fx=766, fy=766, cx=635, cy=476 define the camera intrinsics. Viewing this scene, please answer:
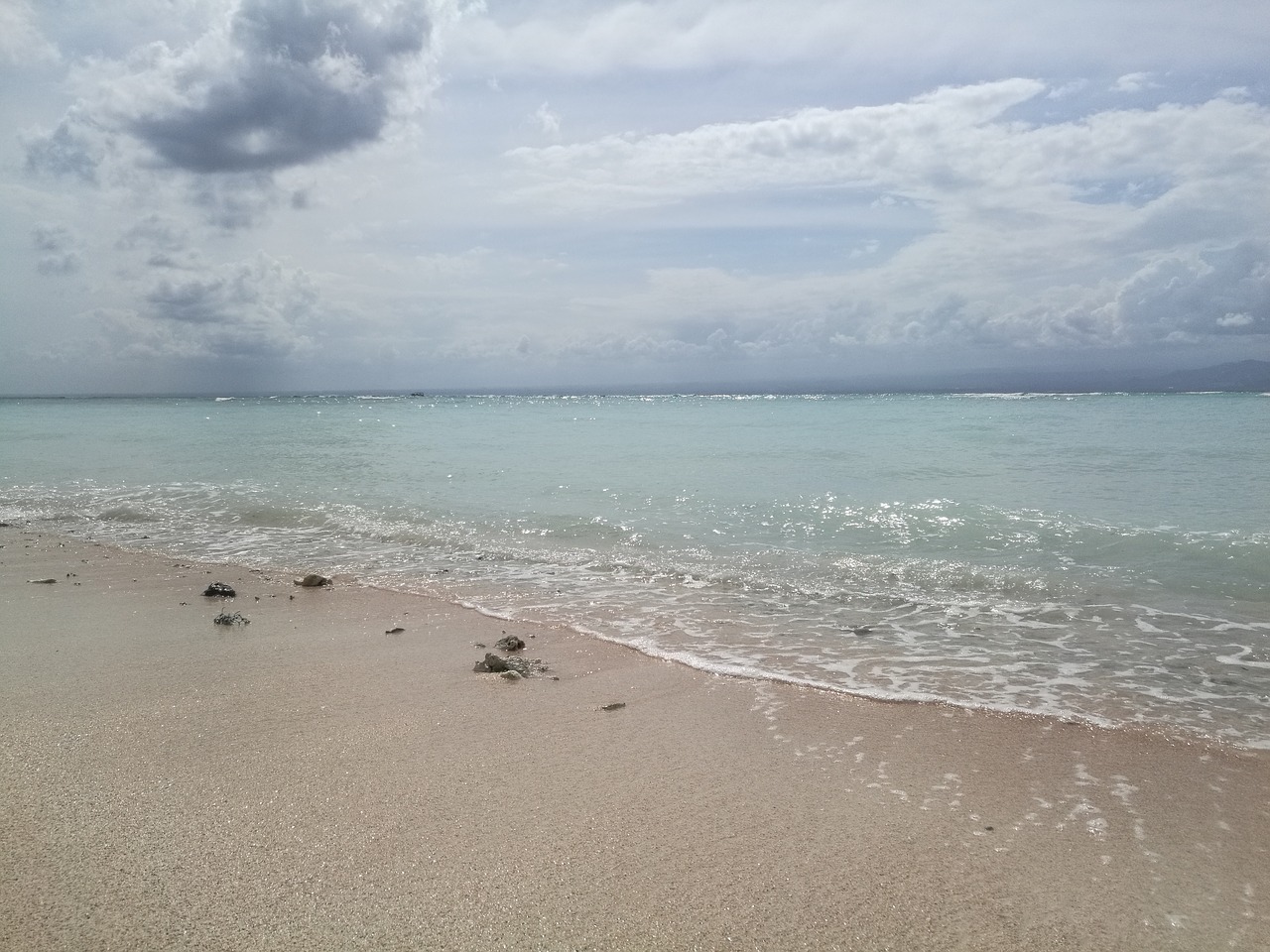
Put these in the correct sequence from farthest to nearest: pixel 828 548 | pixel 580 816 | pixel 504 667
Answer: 1. pixel 828 548
2. pixel 504 667
3. pixel 580 816

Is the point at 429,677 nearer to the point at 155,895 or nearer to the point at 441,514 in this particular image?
the point at 155,895

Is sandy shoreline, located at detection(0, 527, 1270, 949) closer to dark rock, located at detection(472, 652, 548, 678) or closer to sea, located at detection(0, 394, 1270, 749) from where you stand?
dark rock, located at detection(472, 652, 548, 678)

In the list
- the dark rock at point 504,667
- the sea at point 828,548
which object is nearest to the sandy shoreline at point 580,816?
the dark rock at point 504,667

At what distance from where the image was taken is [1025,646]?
7.29 metres

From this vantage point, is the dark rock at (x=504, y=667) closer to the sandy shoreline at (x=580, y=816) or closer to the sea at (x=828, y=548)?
the sandy shoreline at (x=580, y=816)

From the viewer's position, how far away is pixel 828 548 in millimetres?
11578

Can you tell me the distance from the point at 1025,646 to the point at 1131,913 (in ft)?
14.2

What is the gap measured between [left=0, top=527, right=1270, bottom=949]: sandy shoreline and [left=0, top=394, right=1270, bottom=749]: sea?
1086mm

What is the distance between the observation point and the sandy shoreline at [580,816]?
312cm

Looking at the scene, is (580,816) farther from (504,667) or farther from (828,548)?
(828,548)

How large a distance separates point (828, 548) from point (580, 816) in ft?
27.3

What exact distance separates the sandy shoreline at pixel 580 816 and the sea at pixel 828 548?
1.09 m

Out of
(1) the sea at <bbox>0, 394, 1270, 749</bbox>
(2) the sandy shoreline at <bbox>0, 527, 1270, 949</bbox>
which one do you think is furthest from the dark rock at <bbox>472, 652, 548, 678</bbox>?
(1) the sea at <bbox>0, 394, 1270, 749</bbox>

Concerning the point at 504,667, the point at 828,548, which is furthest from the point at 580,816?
the point at 828,548
